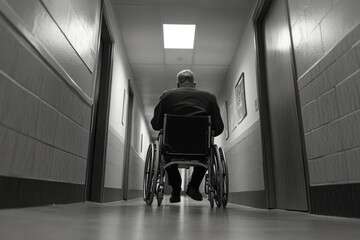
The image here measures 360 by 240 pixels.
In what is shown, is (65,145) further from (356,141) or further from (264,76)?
(264,76)

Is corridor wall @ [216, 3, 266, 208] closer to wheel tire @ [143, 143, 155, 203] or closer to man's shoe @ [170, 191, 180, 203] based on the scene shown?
man's shoe @ [170, 191, 180, 203]

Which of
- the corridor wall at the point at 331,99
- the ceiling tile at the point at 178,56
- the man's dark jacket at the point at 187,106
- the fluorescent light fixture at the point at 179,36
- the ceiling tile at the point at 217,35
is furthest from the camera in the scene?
the ceiling tile at the point at 178,56

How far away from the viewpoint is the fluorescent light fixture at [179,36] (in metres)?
3.88

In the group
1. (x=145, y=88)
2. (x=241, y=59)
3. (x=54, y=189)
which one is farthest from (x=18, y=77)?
(x=145, y=88)

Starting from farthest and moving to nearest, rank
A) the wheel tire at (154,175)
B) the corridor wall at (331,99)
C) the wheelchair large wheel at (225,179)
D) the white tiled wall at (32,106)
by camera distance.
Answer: the wheelchair large wheel at (225,179) < the wheel tire at (154,175) < the corridor wall at (331,99) < the white tiled wall at (32,106)

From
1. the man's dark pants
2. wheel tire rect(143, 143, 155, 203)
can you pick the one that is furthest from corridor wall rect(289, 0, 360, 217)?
wheel tire rect(143, 143, 155, 203)

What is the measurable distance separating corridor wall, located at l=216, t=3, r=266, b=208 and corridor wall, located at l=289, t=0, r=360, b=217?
51.6 inches

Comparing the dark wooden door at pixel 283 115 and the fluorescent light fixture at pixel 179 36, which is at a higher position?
the fluorescent light fixture at pixel 179 36

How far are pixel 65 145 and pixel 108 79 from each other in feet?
5.12

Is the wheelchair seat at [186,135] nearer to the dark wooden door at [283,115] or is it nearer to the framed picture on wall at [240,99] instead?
the dark wooden door at [283,115]

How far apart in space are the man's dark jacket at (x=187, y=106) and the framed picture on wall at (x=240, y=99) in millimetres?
1338

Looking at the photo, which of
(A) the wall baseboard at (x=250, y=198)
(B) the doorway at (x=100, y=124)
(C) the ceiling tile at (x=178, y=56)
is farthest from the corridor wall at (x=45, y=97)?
(C) the ceiling tile at (x=178, y=56)

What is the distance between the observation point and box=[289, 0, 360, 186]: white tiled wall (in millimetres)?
1377

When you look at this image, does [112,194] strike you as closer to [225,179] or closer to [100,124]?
[100,124]
